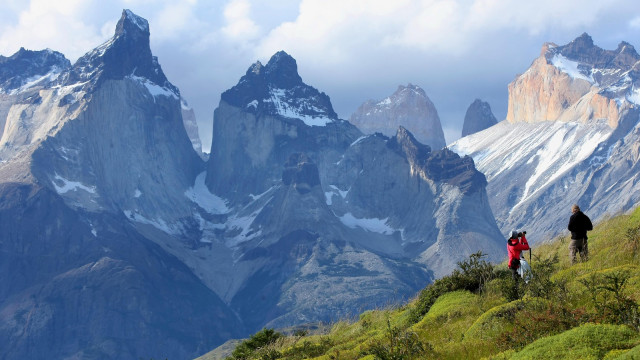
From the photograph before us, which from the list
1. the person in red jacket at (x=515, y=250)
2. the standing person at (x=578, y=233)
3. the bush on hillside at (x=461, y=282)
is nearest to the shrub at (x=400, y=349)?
the bush on hillside at (x=461, y=282)

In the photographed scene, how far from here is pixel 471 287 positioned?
99.9ft

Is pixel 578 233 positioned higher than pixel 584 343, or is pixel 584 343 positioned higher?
pixel 578 233

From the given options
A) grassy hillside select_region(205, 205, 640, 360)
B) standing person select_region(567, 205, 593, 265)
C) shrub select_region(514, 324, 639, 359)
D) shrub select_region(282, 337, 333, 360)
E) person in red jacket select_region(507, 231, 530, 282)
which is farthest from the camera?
standing person select_region(567, 205, 593, 265)

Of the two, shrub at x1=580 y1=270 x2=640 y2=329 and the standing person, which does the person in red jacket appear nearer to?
the standing person

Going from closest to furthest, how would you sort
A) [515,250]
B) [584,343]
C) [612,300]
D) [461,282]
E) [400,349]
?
[584,343]
[612,300]
[400,349]
[515,250]
[461,282]

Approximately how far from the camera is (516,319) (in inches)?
878

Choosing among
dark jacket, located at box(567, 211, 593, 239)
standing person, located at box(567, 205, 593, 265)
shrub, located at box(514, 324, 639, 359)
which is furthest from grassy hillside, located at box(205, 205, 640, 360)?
dark jacket, located at box(567, 211, 593, 239)

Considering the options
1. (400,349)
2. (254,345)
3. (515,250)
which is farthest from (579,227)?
(254,345)

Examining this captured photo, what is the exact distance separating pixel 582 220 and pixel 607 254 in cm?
222

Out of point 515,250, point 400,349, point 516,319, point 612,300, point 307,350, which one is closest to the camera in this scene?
point 612,300

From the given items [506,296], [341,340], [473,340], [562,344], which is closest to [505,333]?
[473,340]

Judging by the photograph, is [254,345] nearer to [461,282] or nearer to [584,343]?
[461,282]

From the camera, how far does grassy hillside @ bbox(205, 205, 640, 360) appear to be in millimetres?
18812

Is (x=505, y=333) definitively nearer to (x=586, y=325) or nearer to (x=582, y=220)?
(x=586, y=325)
